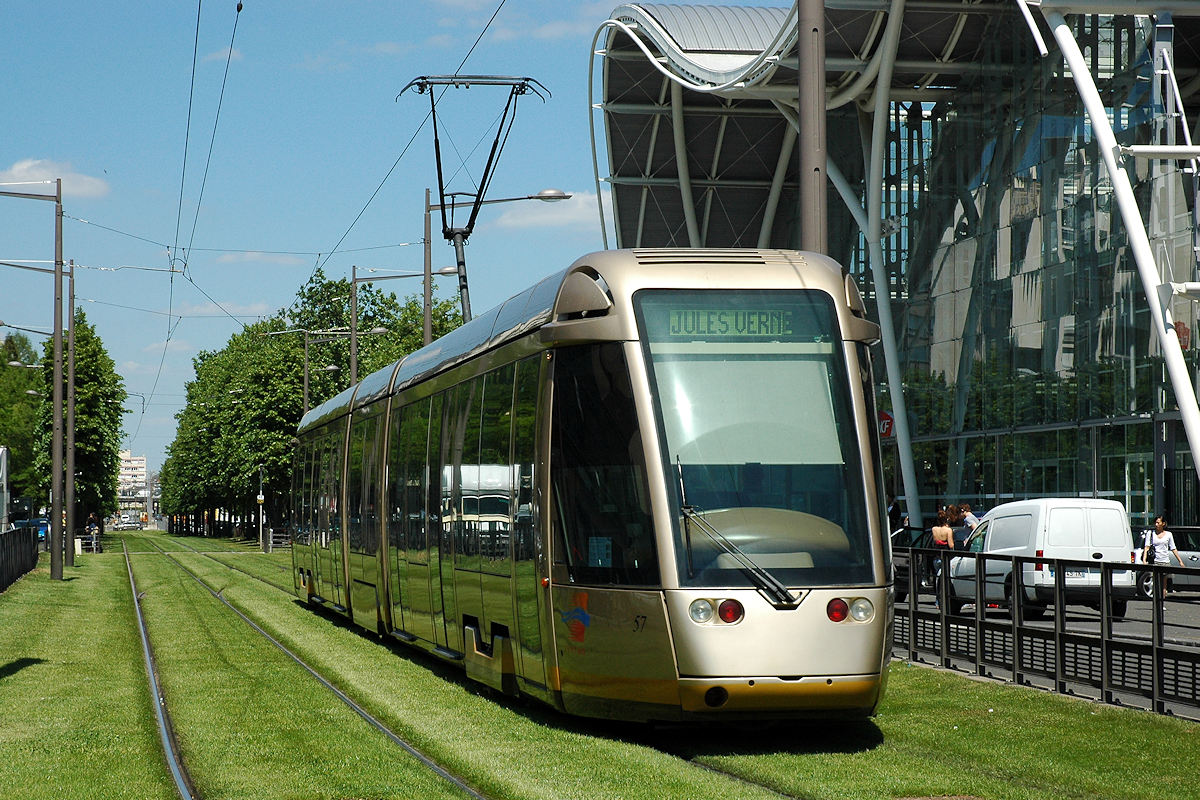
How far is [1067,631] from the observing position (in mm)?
12758

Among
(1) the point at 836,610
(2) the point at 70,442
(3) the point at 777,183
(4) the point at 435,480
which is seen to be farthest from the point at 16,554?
(3) the point at 777,183

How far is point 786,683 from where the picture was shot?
968 centimetres

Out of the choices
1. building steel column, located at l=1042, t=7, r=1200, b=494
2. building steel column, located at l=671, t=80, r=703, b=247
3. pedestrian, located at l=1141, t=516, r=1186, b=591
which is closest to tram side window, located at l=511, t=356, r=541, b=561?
building steel column, located at l=1042, t=7, r=1200, b=494

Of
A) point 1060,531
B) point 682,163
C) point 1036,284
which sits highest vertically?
point 682,163

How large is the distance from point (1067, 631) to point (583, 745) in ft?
15.4

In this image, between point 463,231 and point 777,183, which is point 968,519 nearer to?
point 463,231

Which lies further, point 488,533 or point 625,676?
point 488,533

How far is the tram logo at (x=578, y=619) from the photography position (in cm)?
1032

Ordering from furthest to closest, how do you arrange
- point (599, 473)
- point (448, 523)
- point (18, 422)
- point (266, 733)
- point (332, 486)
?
1. point (18, 422)
2. point (332, 486)
3. point (448, 523)
4. point (266, 733)
5. point (599, 473)

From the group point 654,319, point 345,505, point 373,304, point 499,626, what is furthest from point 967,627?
point 373,304

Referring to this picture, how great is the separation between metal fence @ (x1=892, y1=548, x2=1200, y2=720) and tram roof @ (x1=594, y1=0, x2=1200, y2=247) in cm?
1381

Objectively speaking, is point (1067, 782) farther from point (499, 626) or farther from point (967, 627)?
point (967, 627)

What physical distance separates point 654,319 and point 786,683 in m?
2.47

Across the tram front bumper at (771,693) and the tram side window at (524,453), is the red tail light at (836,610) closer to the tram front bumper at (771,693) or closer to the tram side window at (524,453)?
the tram front bumper at (771,693)
